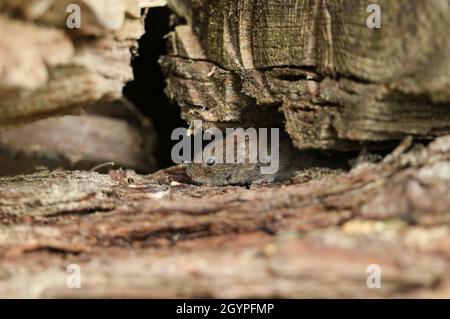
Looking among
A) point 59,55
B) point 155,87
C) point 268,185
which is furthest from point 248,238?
point 155,87

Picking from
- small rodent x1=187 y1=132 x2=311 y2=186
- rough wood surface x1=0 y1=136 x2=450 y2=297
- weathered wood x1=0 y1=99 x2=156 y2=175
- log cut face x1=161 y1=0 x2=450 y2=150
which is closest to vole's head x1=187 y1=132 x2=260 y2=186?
small rodent x1=187 y1=132 x2=311 y2=186

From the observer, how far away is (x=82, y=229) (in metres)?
1.60

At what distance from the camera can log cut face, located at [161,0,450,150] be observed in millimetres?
1490

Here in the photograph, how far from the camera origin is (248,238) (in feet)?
4.71

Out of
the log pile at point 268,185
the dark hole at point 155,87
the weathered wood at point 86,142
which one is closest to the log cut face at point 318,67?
the log pile at point 268,185

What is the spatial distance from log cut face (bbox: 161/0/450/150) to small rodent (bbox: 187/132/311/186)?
11cm

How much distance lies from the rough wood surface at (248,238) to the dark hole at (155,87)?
114cm

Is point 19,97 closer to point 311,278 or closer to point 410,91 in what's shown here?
point 311,278

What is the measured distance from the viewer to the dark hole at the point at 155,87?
2633mm

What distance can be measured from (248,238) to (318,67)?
2.22ft

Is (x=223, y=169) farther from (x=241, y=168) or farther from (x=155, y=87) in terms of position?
(x=155, y=87)

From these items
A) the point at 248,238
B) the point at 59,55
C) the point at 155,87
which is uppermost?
the point at 59,55

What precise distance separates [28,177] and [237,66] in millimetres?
910

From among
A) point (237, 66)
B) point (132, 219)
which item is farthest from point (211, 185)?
point (132, 219)
